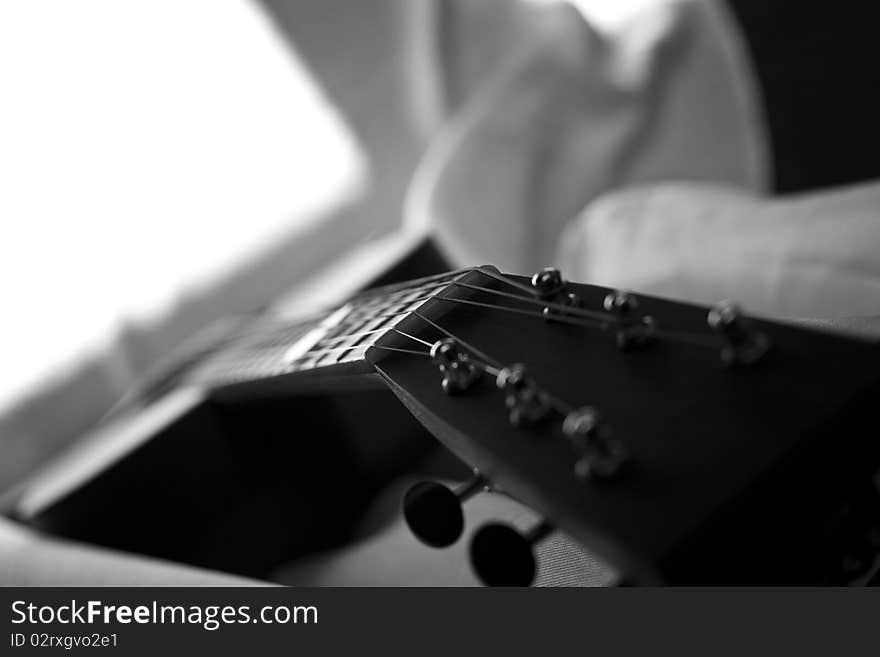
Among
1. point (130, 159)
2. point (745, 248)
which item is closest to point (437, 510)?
point (745, 248)

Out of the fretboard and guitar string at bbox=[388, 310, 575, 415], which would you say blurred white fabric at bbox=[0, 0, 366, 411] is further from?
guitar string at bbox=[388, 310, 575, 415]

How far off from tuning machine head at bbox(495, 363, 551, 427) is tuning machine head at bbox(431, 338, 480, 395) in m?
0.03

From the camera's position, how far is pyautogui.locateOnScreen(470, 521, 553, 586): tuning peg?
449 millimetres

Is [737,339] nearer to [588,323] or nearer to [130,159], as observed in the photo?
[588,323]

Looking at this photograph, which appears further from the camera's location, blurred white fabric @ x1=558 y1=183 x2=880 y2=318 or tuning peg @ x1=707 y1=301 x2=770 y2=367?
blurred white fabric @ x1=558 y1=183 x2=880 y2=318

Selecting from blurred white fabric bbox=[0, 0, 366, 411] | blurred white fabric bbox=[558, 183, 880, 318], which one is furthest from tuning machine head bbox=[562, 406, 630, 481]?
blurred white fabric bbox=[0, 0, 366, 411]

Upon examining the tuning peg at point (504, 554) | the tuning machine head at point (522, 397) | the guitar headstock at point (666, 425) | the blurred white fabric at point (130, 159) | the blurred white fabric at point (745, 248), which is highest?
the blurred white fabric at point (130, 159)

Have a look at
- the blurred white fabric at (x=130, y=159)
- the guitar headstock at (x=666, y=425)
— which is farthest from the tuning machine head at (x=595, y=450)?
the blurred white fabric at (x=130, y=159)

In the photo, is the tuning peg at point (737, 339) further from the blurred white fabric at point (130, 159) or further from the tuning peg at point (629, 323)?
the blurred white fabric at point (130, 159)

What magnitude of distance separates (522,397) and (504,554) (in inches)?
4.0

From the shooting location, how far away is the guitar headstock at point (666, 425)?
0.34 m
